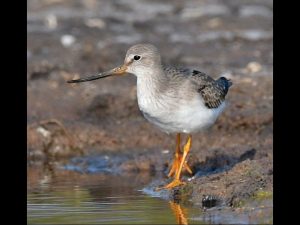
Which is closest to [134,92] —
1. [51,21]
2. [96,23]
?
[96,23]

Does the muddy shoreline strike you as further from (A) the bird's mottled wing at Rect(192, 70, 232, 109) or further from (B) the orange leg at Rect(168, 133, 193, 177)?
(A) the bird's mottled wing at Rect(192, 70, 232, 109)

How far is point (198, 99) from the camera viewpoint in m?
9.29

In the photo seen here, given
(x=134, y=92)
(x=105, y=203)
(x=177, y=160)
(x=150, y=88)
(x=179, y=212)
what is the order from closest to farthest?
(x=179, y=212) → (x=105, y=203) → (x=150, y=88) → (x=177, y=160) → (x=134, y=92)

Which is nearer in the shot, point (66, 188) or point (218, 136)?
point (66, 188)

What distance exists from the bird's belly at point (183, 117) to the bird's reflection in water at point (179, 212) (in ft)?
2.80

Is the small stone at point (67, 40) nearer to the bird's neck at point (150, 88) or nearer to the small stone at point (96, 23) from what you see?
the small stone at point (96, 23)

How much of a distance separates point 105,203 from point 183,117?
122 cm

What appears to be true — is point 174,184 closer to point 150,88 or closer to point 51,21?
point 150,88

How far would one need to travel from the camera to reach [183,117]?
9.07 meters

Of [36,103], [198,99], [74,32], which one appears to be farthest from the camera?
[74,32]

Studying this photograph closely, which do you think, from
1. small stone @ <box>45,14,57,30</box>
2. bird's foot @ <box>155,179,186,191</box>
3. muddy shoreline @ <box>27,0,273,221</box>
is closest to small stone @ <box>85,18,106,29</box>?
muddy shoreline @ <box>27,0,273,221</box>
